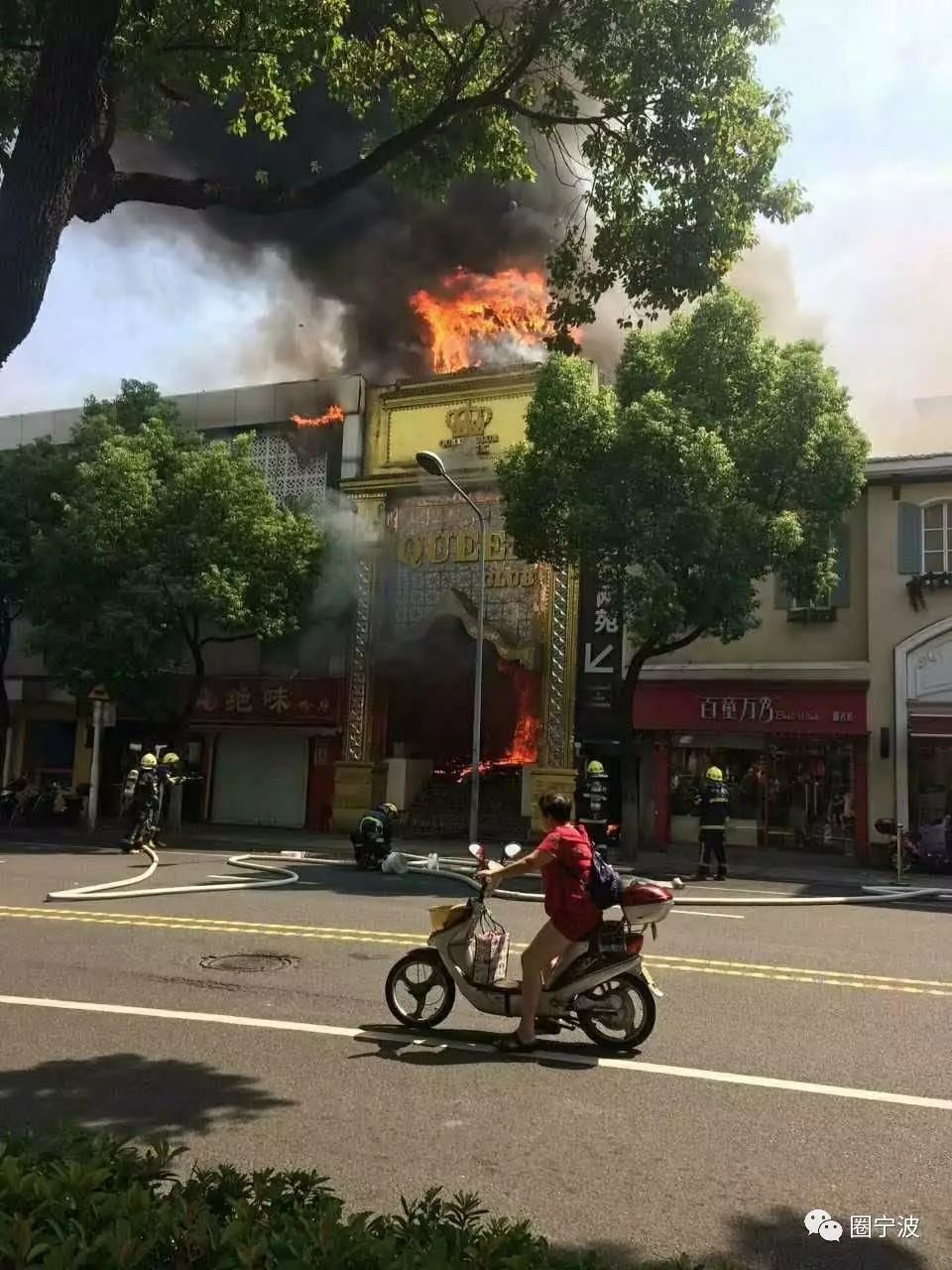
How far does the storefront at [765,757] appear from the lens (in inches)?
781

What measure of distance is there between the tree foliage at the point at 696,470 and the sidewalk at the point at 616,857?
3.93 meters

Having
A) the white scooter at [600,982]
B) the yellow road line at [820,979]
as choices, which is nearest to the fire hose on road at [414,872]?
the yellow road line at [820,979]

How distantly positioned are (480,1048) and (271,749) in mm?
20021

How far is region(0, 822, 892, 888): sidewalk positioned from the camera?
16672 mm

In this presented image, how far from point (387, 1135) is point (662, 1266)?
7.24 ft

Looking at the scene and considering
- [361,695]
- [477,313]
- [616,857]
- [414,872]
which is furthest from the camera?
[477,313]

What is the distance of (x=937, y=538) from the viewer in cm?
1967

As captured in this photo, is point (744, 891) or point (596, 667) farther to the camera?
point (596, 667)

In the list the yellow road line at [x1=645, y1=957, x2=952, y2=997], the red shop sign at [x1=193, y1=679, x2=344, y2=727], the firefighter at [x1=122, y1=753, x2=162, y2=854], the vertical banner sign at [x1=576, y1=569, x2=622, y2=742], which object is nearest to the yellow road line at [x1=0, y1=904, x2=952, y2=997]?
the yellow road line at [x1=645, y1=957, x2=952, y2=997]

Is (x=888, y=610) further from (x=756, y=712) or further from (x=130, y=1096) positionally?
(x=130, y=1096)

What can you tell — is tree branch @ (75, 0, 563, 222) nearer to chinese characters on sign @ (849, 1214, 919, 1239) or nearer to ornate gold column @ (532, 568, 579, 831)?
chinese characters on sign @ (849, 1214, 919, 1239)

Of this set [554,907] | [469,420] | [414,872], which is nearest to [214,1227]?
[554,907]

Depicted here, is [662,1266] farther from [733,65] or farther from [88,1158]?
[733,65]

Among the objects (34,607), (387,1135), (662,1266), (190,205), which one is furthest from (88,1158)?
(34,607)
